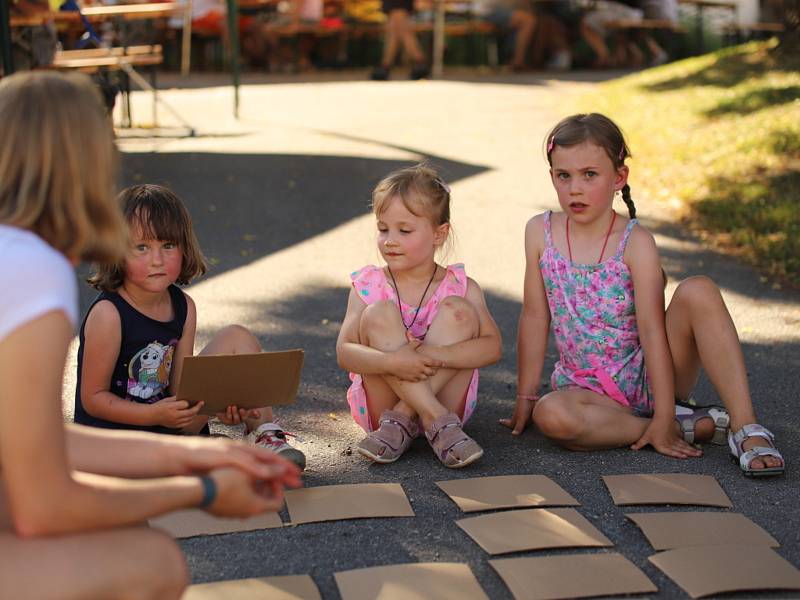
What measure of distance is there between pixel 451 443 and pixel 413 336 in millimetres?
454

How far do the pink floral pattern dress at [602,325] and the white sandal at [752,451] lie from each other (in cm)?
38

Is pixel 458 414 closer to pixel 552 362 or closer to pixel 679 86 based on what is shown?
pixel 552 362

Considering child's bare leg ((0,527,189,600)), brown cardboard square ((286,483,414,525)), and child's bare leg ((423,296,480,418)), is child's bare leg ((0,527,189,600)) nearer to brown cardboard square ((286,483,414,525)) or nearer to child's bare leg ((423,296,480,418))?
brown cardboard square ((286,483,414,525))

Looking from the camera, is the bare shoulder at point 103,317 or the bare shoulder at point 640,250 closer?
the bare shoulder at point 103,317

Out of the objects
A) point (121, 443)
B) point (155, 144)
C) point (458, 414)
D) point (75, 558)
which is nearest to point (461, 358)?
point (458, 414)

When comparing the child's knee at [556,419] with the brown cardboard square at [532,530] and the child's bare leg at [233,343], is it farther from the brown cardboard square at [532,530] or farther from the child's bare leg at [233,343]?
the child's bare leg at [233,343]

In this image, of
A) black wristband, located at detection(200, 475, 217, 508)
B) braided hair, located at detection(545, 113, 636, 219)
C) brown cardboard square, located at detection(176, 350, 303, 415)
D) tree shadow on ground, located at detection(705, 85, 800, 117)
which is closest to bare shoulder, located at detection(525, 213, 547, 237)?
braided hair, located at detection(545, 113, 636, 219)

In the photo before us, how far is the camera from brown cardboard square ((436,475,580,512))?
3.31m

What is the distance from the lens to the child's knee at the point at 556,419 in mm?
3740

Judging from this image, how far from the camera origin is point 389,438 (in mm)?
3672

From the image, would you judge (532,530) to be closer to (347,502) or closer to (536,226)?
(347,502)

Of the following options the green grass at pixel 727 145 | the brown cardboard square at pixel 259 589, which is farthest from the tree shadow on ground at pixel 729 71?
the brown cardboard square at pixel 259 589

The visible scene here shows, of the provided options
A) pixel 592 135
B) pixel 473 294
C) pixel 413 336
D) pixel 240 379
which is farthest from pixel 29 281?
pixel 592 135

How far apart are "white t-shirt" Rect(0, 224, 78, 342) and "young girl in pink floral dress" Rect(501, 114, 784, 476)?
2.16m
